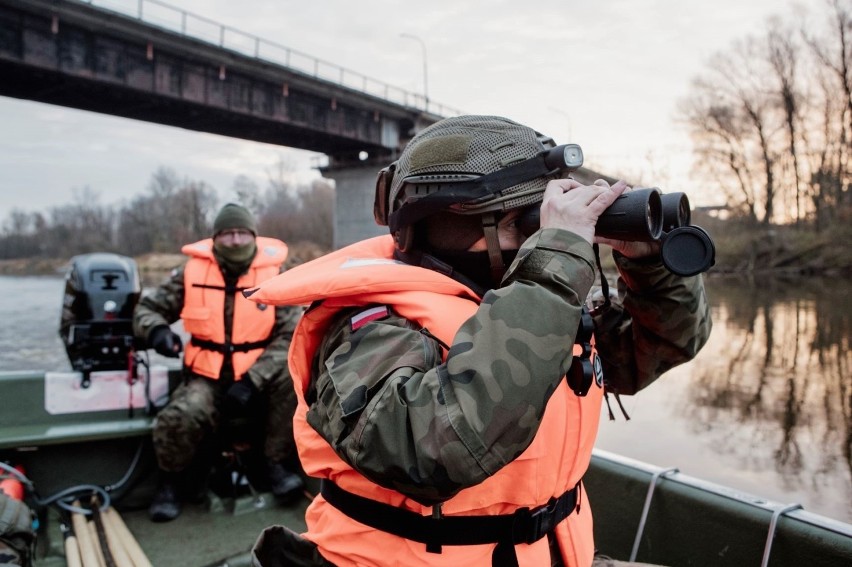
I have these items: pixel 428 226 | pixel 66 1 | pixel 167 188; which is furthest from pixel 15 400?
pixel 167 188

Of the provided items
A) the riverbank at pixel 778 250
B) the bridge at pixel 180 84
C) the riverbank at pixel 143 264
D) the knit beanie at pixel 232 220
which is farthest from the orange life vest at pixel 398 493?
the riverbank at pixel 143 264

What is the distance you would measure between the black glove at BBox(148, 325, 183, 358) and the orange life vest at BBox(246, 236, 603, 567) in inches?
102

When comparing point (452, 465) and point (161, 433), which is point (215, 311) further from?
point (452, 465)

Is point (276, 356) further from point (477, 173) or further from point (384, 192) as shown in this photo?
point (477, 173)

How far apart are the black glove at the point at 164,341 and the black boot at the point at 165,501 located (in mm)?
700

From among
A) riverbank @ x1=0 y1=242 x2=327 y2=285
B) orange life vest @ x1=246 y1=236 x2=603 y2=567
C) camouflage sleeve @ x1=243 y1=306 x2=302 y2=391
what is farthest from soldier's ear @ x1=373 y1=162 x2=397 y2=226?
riverbank @ x1=0 y1=242 x2=327 y2=285

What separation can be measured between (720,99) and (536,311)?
3998 centimetres

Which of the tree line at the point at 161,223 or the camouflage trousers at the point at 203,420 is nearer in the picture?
the camouflage trousers at the point at 203,420

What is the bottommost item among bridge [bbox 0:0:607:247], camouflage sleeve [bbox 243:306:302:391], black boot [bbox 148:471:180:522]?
black boot [bbox 148:471:180:522]

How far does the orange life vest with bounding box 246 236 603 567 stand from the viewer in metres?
1.35

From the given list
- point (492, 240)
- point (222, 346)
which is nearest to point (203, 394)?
point (222, 346)

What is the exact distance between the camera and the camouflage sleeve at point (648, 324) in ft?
5.54

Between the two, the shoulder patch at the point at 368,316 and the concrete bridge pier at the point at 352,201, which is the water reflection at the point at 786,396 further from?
the concrete bridge pier at the point at 352,201

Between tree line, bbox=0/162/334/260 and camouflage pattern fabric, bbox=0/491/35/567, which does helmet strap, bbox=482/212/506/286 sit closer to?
camouflage pattern fabric, bbox=0/491/35/567
